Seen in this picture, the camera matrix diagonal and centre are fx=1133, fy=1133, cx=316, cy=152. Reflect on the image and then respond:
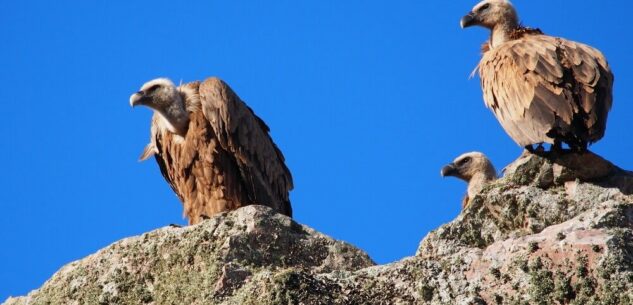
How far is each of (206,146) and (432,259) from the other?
5.32 metres

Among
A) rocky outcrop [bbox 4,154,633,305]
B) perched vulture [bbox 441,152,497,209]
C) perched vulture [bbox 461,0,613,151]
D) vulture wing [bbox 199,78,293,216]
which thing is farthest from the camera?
perched vulture [bbox 441,152,497,209]

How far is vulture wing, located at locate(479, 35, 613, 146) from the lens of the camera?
764 centimetres

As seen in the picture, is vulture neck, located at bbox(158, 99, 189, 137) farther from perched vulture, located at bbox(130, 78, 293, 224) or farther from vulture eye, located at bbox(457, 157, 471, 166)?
vulture eye, located at bbox(457, 157, 471, 166)

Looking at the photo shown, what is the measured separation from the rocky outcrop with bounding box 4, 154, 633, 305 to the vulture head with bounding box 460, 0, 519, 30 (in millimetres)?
3739

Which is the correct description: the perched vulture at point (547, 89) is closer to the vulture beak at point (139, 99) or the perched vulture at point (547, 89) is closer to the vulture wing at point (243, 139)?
the vulture wing at point (243, 139)

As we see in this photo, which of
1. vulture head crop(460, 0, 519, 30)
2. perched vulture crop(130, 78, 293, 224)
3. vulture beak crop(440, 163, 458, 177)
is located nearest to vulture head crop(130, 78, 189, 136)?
perched vulture crop(130, 78, 293, 224)

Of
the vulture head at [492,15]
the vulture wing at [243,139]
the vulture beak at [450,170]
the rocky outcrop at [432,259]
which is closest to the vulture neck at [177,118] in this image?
the vulture wing at [243,139]

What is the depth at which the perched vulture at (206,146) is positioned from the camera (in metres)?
10.5

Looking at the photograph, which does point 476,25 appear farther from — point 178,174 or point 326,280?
point 326,280

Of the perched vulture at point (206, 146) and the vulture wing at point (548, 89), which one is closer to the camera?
the vulture wing at point (548, 89)

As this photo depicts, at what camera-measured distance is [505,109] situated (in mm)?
8625

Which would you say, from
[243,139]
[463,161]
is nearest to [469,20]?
[463,161]

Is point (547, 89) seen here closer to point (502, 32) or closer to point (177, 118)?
point (502, 32)

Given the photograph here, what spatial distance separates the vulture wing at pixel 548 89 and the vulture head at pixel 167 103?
2.93 meters
